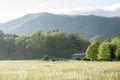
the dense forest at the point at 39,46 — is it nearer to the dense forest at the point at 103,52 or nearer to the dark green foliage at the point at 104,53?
the dense forest at the point at 103,52

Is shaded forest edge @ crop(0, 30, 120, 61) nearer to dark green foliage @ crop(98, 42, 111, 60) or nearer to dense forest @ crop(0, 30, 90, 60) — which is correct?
dense forest @ crop(0, 30, 90, 60)

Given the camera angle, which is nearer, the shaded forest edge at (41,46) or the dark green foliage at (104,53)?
the dark green foliage at (104,53)

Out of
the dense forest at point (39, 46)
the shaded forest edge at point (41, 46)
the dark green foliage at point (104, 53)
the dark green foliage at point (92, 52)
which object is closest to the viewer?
the dark green foliage at point (104, 53)

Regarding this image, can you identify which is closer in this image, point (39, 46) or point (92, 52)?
point (92, 52)

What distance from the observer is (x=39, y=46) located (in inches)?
4852

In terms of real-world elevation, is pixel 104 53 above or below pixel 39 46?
below

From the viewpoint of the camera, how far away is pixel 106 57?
85875mm

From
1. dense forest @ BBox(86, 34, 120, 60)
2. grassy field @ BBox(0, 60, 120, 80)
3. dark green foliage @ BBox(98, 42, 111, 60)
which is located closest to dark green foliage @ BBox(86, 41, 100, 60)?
dense forest @ BBox(86, 34, 120, 60)

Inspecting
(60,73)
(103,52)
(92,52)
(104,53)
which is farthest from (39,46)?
(60,73)

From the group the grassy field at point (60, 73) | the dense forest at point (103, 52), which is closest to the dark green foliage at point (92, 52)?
the dense forest at point (103, 52)

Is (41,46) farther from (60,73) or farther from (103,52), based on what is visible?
(60,73)

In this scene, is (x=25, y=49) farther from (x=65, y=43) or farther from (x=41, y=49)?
(x=65, y=43)

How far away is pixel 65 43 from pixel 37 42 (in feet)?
37.4

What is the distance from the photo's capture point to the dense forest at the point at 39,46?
120819mm
